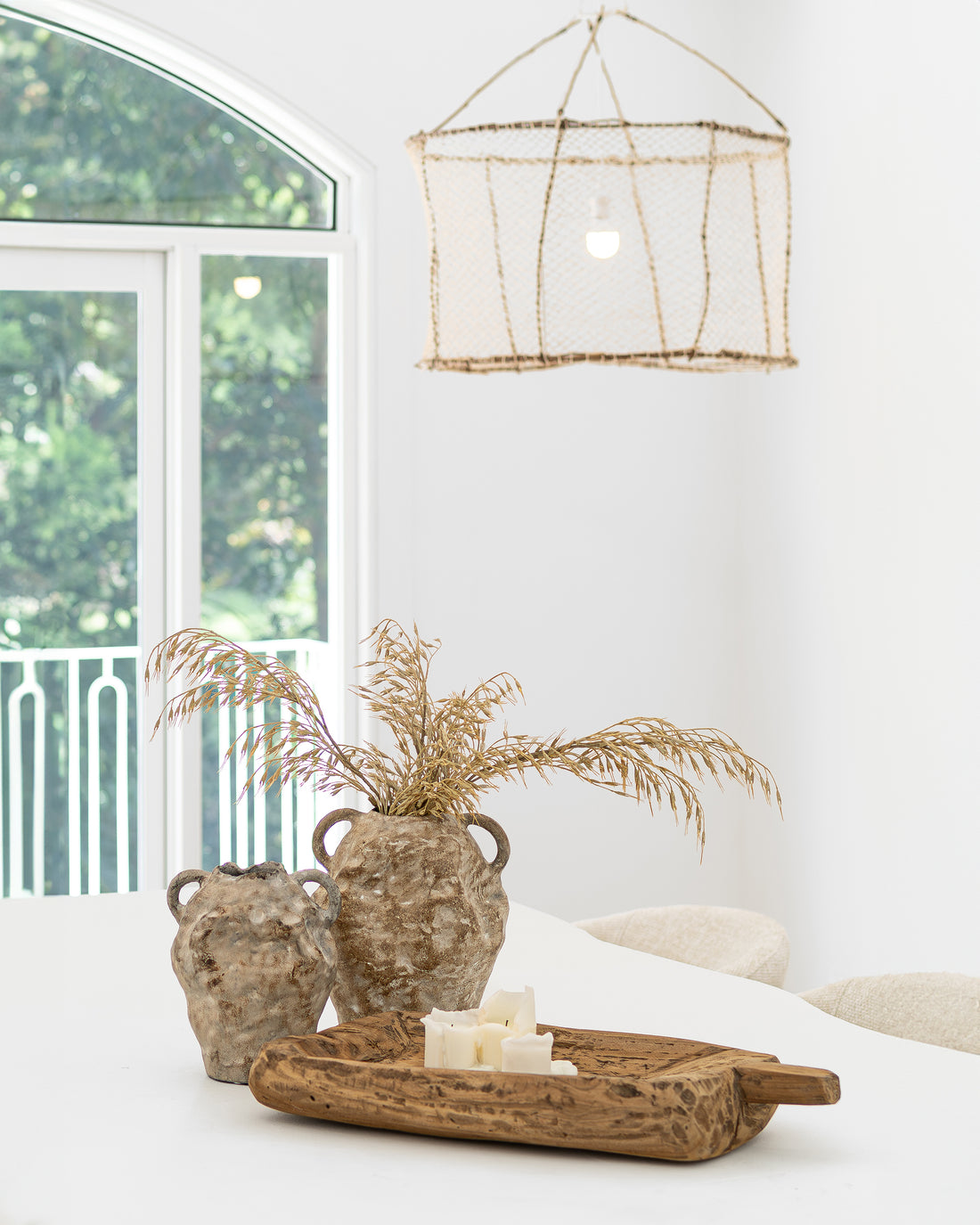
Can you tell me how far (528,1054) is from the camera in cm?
118

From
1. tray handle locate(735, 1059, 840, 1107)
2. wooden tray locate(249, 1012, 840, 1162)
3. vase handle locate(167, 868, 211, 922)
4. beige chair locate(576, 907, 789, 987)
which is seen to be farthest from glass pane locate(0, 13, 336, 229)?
tray handle locate(735, 1059, 840, 1107)

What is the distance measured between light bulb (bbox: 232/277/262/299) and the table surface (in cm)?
258

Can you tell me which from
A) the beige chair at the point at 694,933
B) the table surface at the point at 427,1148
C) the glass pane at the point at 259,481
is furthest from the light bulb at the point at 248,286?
the table surface at the point at 427,1148

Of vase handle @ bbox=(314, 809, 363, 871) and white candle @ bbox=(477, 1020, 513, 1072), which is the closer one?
white candle @ bbox=(477, 1020, 513, 1072)

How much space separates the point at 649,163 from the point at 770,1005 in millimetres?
1115

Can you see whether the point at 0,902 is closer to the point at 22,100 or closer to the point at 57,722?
the point at 57,722

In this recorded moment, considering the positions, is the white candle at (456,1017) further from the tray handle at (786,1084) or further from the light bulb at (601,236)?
the light bulb at (601,236)

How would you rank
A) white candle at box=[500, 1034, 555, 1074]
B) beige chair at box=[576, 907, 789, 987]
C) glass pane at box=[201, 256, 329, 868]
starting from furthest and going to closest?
glass pane at box=[201, 256, 329, 868] → beige chair at box=[576, 907, 789, 987] → white candle at box=[500, 1034, 555, 1074]

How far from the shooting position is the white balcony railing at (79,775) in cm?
379

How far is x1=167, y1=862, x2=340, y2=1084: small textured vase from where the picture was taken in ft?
4.30

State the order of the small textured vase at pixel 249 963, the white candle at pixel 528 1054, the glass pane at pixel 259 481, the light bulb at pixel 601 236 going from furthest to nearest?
the glass pane at pixel 259 481
the light bulb at pixel 601 236
the small textured vase at pixel 249 963
the white candle at pixel 528 1054

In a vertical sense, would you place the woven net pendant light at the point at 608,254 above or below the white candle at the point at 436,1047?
above

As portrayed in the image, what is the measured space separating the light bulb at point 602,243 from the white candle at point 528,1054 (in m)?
1.12

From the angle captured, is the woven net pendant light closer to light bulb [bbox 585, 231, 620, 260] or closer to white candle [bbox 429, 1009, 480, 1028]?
light bulb [bbox 585, 231, 620, 260]
